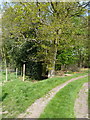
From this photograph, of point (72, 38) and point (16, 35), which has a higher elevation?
point (16, 35)

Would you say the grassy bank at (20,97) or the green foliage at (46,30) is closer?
the grassy bank at (20,97)

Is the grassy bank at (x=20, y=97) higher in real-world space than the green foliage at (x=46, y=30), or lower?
lower

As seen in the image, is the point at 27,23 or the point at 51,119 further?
the point at 27,23

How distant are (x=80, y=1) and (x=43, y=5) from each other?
2.38m

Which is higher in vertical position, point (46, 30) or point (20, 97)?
point (46, 30)

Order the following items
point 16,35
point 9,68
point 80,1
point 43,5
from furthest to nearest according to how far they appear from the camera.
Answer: point 9,68, point 16,35, point 80,1, point 43,5

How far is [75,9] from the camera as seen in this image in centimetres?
700

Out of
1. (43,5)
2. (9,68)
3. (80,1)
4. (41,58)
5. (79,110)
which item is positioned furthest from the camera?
(9,68)

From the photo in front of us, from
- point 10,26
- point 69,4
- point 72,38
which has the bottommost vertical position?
point 72,38

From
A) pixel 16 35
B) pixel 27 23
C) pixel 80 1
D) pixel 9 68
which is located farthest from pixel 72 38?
pixel 9 68

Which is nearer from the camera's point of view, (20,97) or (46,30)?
(20,97)

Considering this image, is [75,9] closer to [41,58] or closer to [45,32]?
[45,32]

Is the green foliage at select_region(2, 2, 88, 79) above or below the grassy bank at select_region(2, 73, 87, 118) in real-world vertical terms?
above

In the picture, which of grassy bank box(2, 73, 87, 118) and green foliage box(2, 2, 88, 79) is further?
green foliage box(2, 2, 88, 79)
